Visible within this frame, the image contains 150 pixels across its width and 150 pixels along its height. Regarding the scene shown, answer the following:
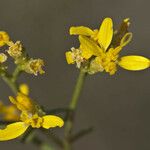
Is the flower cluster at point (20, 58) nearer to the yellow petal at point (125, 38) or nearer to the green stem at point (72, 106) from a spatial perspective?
the green stem at point (72, 106)

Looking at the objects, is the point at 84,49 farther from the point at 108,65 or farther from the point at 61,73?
the point at 61,73

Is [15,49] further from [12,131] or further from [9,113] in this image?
[9,113]

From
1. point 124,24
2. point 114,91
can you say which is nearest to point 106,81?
point 114,91

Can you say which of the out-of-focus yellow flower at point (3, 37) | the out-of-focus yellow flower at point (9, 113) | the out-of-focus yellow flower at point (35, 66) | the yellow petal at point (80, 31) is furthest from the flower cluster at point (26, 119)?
the out-of-focus yellow flower at point (9, 113)

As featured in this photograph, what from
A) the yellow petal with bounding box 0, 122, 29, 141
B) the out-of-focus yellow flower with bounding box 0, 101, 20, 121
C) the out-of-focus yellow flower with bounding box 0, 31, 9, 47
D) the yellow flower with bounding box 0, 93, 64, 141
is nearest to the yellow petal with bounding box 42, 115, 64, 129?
the yellow flower with bounding box 0, 93, 64, 141

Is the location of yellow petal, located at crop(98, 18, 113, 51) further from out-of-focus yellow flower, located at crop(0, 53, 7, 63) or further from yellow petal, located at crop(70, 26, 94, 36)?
out-of-focus yellow flower, located at crop(0, 53, 7, 63)
